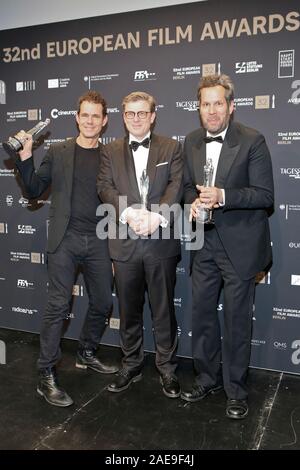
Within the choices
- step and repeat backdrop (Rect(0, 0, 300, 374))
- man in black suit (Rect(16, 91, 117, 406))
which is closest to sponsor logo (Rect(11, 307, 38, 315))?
step and repeat backdrop (Rect(0, 0, 300, 374))

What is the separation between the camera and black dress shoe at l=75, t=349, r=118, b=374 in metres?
3.36

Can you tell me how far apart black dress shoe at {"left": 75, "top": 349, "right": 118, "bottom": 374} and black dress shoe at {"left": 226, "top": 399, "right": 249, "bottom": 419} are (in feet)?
3.17

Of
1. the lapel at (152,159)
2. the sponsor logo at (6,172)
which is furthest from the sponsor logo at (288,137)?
the sponsor logo at (6,172)

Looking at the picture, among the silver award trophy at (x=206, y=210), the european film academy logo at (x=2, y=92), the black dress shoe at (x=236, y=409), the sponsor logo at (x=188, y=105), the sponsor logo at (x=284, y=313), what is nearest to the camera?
the silver award trophy at (x=206, y=210)

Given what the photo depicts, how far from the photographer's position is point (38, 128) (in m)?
3.01

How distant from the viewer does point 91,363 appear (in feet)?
11.2

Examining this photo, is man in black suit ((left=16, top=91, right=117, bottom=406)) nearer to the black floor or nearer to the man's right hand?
the man's right hand

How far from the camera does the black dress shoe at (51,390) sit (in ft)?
9.39

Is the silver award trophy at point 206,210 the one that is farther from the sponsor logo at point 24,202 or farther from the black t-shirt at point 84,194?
the sponsor logo at point 24,202

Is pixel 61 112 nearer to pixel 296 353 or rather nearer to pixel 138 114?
pixel 138 114

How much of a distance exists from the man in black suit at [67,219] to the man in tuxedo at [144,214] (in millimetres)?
176

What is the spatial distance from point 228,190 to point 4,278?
2633mm
